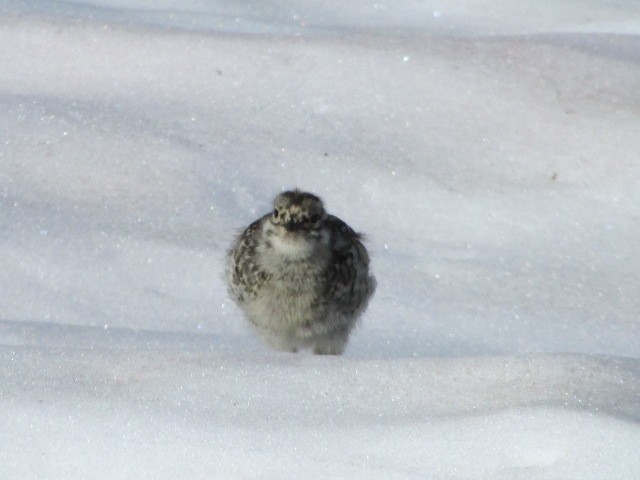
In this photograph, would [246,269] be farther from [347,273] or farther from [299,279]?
[347,273]

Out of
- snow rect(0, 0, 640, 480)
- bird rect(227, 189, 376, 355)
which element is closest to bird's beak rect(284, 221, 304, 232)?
bird rect(227, 189, 376, 355)

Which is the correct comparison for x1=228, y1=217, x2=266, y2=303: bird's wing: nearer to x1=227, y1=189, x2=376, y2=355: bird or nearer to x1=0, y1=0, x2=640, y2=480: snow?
x1=227, y1=189, x2=376, y2=355: bird

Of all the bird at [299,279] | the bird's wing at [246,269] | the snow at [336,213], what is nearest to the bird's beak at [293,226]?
the bird at [299,279]

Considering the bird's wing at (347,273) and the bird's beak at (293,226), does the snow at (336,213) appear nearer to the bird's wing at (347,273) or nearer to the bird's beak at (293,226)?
the bird's wing at (347,273)

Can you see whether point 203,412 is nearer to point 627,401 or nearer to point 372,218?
point 627,401

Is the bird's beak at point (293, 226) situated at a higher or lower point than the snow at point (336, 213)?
higher

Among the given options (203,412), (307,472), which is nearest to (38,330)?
(203,412)

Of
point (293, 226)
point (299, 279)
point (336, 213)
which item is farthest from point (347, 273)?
point (336, 213)
